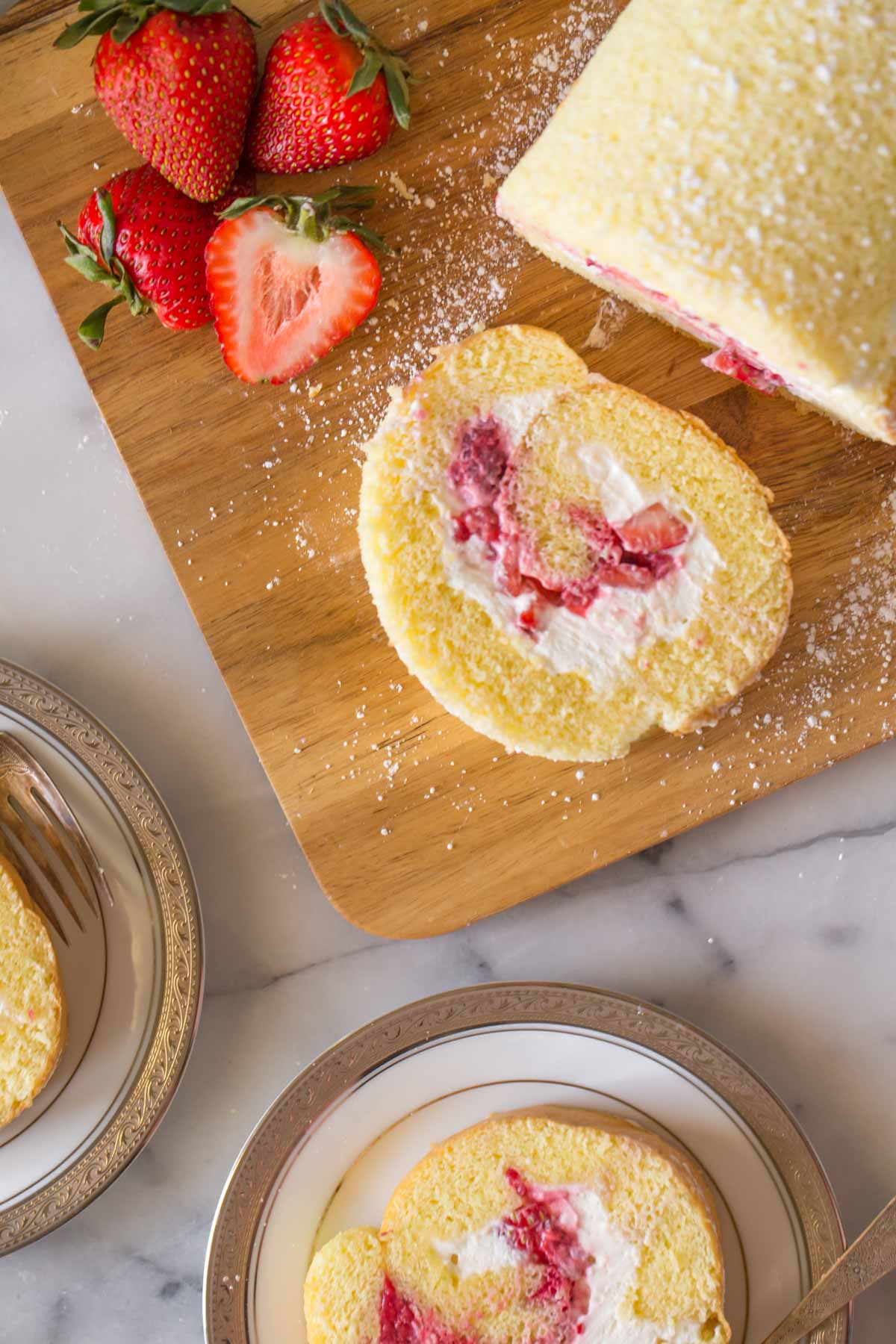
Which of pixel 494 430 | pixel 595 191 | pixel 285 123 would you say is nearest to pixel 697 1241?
pixel 494 430

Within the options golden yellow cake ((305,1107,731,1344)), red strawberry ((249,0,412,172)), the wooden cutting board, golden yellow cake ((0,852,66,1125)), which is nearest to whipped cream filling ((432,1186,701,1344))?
golden yellow cake ((305,1107,731,1344))

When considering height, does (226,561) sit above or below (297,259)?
below

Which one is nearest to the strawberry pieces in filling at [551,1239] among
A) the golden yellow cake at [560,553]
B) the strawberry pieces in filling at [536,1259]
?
the strawberry pieces in filling at [536,1259]

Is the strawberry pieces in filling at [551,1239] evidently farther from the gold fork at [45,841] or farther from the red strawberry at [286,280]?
the red strawberry at [286,280]

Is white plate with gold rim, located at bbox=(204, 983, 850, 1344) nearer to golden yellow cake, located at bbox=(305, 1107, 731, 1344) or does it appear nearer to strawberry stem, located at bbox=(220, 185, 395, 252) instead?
golden yellow cake, located at bbox=(305, 1107, 731, 1344)

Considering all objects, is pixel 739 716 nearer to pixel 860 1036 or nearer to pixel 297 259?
pixel 860 1036

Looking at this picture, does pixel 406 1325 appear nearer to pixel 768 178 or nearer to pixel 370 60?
pixel 768 178
